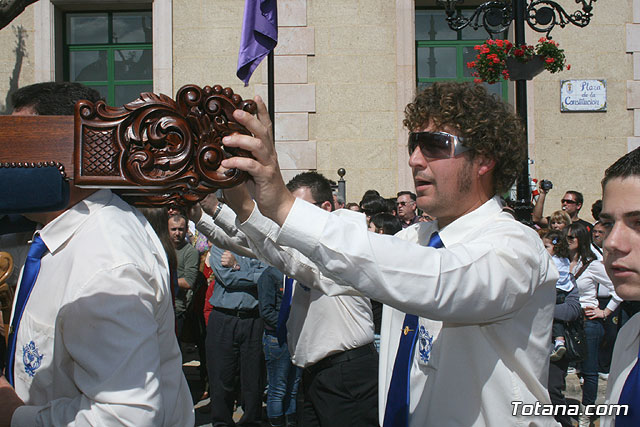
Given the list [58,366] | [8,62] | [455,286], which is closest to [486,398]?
[455,286]

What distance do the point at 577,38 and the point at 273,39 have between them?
31.9 ft

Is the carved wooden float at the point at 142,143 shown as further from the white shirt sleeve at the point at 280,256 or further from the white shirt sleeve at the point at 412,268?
the white shirt sleeve at the point at 280,256

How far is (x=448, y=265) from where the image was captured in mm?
1642

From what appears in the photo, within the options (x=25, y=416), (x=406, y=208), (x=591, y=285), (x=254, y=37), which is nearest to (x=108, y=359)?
(x=25, y=416)

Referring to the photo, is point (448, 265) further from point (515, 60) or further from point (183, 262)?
point (515, 60)

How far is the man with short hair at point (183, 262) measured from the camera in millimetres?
6609

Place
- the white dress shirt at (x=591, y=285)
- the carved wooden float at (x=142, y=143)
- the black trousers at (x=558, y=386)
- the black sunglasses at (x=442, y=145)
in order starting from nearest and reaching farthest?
the carved wooden float at (x=142, y=143) → the black sunglasses at (x=442, y=145) → the black trousers at (x=558, y=386) → the white dress shirt at (x=591, y=285)

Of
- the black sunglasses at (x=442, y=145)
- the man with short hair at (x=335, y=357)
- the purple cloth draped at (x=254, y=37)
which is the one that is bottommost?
the man with short hair at (x=335, y=357)

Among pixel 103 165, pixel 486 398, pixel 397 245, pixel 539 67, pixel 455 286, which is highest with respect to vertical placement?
pixel 539 67

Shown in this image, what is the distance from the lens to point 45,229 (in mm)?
1806

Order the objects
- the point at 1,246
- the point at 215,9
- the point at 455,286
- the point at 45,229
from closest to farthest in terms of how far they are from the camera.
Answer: the point at 455,286 → the point at 45,229 → the point at 1,246 → the point at 215,9

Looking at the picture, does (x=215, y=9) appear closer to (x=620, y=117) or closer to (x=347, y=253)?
(x=620, y=117)

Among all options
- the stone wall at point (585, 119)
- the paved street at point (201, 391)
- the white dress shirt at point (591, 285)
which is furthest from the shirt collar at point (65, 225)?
the stone wall at point (585, 119)

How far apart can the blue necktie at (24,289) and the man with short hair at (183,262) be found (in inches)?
186
